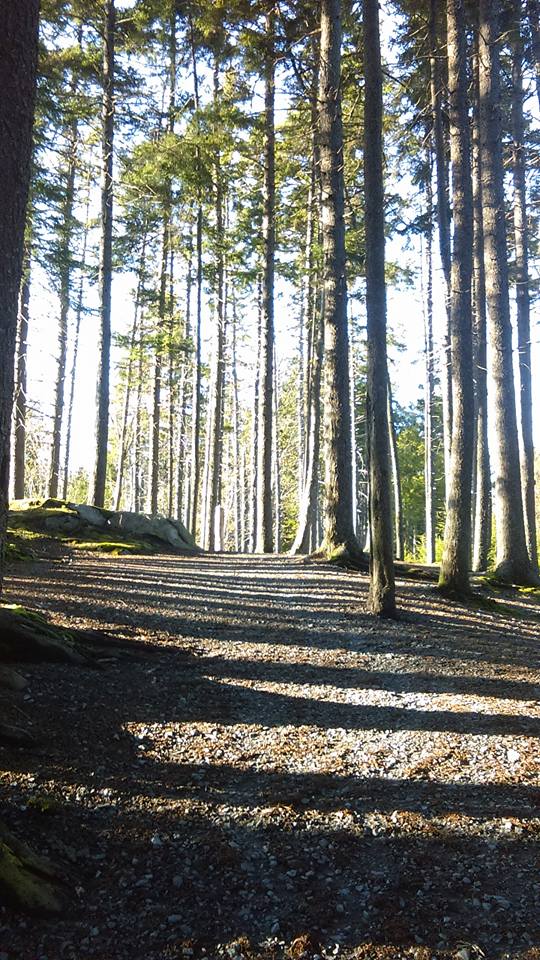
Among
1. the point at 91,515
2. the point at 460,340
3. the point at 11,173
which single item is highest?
the point at 460,340

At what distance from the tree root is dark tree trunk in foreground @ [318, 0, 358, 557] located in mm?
8366

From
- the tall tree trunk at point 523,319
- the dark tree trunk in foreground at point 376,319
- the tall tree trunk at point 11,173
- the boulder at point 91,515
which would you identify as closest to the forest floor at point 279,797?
the dark tree trunk in foreground at point 376,319

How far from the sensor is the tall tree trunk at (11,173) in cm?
286

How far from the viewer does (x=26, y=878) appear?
7.80 ft

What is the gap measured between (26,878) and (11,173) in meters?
3.21

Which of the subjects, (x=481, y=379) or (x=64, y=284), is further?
(x=64, y=284)

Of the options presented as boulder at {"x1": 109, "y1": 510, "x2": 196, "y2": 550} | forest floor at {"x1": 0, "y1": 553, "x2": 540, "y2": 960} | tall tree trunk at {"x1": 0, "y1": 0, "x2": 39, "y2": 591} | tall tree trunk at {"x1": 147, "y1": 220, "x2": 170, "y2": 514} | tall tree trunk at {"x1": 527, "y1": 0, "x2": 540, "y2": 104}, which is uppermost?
tall tree trunk at {"x1": 527, "y1": 0, "x2": 540, "y2": 104}

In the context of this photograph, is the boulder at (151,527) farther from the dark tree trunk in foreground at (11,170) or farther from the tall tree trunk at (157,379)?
the dark tree trunk in foreground at (11,170)

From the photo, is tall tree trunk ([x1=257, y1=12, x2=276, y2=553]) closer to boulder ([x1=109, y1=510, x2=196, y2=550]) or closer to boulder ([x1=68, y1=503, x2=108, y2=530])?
boulder ([x1=109, y1=510, x2=196, y2=550])

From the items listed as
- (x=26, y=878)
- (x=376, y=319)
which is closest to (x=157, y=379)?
(x=376, y=319)

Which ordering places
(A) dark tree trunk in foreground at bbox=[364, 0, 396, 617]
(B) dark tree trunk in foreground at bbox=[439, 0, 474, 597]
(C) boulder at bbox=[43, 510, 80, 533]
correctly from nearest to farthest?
(A) dark tree trunk in foreground at bbox=[364, 0, 396, 617] < (B) dark tree trunk in foreground at bbox=[439, 0, 474, 597] < (C) boulder at bbox=[43, 510, 80, 533]

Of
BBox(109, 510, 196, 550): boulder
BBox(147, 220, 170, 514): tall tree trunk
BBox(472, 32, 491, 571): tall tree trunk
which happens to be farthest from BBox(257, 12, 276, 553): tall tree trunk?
BBox(147, 220, 170, 514): tall tree trunk

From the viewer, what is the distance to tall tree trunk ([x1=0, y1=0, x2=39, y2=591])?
286 cm

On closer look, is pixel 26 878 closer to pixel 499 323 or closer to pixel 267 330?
pixel 499 323
